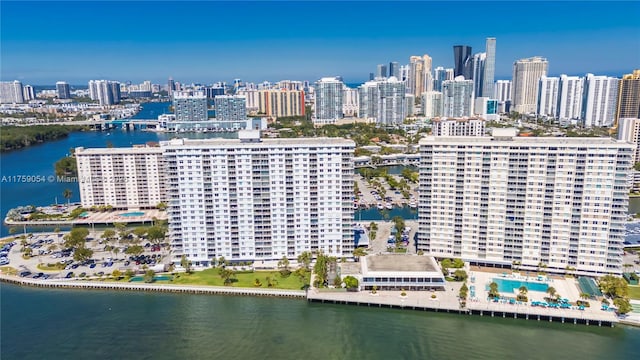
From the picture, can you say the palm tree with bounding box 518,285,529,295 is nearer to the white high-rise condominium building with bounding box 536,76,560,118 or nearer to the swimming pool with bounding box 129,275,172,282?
the swimming pool with bounding box 129,275,172,282

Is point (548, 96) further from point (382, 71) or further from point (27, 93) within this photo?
point (27, 93)

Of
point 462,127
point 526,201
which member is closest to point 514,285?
point 526,201

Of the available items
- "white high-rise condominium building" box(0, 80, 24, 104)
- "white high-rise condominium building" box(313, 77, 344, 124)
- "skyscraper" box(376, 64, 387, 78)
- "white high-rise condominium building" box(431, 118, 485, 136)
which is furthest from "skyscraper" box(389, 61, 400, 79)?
"white high-rise condominium building" box(0, 80, 24, 104)

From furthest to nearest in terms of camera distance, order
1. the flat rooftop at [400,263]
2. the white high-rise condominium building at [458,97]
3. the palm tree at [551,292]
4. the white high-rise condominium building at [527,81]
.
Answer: the white high-rise condominium building at [527,81] < the white high-rise condominium building at [458,97] < the flat rooftop at [400,263] < the palm tree at [551,292]

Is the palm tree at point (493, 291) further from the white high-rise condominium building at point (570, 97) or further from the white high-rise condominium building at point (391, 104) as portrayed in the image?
the white high-rise condominium building at point (570, 97)

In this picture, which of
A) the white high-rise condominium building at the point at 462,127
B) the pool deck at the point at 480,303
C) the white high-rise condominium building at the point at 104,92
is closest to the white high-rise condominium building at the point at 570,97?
the white high-rise condominium building at the point at 462,127

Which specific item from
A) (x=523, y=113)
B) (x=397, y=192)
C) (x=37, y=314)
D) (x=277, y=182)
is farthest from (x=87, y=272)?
(x=523, y=113)

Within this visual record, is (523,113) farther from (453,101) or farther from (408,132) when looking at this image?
(408,132)
